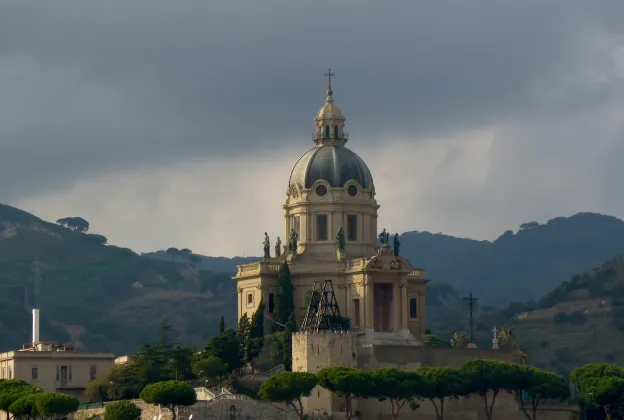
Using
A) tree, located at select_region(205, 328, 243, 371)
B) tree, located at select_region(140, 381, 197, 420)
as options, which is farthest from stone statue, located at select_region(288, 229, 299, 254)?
tree, located at select_region(140, 381, 197, 420)

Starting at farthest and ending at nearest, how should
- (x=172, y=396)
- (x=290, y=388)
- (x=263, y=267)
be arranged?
(x=263, y=267) → (x=290, y=388) → (x=172, y=396)

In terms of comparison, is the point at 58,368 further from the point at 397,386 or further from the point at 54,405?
the point at 397,386

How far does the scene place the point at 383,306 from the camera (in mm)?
162000

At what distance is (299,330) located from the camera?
155250 millimetres

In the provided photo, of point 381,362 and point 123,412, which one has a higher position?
point 381,362

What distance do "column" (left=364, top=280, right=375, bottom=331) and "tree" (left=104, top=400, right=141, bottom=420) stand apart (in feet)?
86.0

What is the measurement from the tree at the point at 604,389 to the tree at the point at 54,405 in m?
38.8

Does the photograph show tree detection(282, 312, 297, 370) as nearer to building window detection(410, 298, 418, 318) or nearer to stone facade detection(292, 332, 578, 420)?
stone facade detection(292, 332, 578, 420)

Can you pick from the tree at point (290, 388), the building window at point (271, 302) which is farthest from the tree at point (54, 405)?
the building window at point (271, 302)

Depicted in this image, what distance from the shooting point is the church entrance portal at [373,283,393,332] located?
16112cm

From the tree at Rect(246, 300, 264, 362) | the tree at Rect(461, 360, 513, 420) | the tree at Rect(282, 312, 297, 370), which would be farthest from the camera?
the tree at Rect(246, 300, 264, 362)

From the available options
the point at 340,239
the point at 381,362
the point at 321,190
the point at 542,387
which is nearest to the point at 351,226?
the point at 340,239

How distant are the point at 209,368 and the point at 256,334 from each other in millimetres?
10978

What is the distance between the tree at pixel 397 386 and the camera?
13638 centimetres
